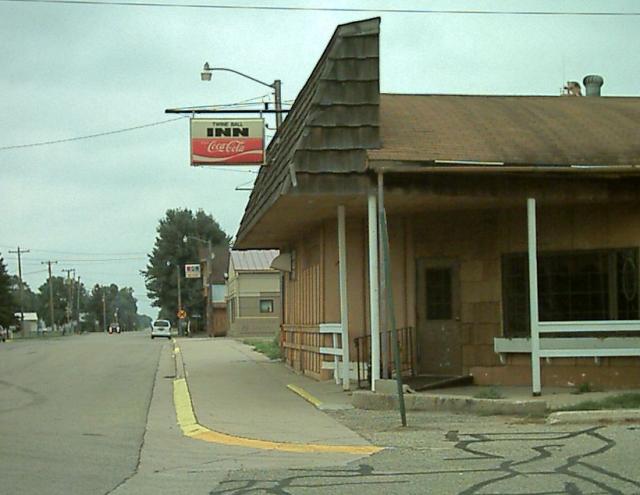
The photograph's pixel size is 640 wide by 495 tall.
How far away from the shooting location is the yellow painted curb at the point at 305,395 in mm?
15619

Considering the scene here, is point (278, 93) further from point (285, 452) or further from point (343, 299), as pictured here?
point (285, 452)

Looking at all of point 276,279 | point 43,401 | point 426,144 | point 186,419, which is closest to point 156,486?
point 186,419

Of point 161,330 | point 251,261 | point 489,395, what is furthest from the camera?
point 161,330

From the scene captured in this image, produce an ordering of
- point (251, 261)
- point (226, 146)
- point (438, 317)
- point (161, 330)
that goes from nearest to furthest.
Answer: point (438, 317) → point (226, 146) → point (251, 261) → point (161, 330)

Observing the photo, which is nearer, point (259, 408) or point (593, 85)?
point (259, 408)

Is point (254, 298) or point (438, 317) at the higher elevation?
point (254, 298)

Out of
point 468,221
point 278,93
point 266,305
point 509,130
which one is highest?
point 278,93

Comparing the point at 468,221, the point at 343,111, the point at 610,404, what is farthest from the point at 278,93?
the point at 610,404

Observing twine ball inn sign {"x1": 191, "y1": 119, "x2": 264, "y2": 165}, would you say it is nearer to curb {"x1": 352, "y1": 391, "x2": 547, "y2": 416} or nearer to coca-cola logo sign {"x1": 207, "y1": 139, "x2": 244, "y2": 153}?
coca-cola logo sign {"x1": 207, "y1": 139, "x2": 244, "y2": 153}

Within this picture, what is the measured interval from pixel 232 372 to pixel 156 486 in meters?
14.4

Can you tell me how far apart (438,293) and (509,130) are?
325cm

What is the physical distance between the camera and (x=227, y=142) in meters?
24.4

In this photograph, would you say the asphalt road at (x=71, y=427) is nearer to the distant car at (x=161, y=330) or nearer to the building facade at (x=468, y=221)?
the building facade at (x=468, y=221)

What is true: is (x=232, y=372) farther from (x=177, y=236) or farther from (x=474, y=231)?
(x=177, y=236)
